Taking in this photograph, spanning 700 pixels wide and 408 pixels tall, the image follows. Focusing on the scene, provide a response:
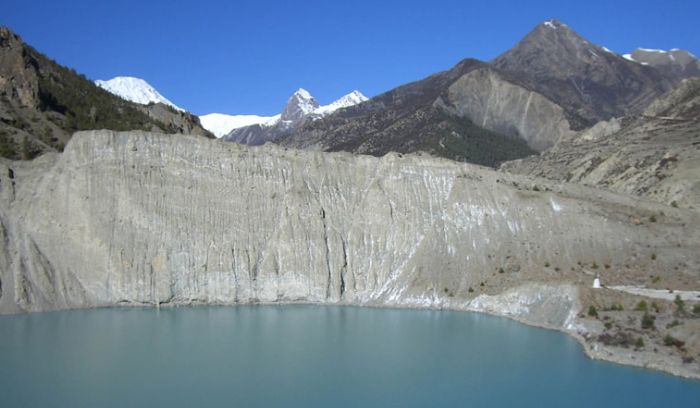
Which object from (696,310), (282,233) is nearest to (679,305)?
(696,310)

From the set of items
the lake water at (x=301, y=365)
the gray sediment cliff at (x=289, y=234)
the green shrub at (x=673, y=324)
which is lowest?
the lake water at (x=301, y=365)

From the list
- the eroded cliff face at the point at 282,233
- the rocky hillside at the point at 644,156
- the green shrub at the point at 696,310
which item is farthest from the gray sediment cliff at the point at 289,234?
the rocky hillside at the point at 644,156

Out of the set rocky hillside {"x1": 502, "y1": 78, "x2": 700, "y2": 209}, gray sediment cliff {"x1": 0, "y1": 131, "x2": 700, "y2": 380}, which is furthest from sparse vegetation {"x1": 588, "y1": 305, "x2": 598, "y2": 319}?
rocky hillside {"x1": 502, "y1": 78, "x2": 700, "y2": 209}

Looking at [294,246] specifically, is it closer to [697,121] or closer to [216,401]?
[216,401]

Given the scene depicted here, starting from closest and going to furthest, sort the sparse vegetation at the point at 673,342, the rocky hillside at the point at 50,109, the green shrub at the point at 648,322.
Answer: the sparse vegetation at the point at 673,342, the green shrub at the point at 648,322, the rocky hillside at the point at 50,109

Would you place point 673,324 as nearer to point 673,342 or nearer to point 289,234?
point 673,342

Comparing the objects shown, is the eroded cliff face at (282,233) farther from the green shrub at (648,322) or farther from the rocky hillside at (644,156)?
the rocky hillside at (644,156)

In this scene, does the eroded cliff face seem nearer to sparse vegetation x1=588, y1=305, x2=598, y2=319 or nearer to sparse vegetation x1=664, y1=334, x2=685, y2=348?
sparse vegetation x1=588, y1=305, x2=598, y2=319
